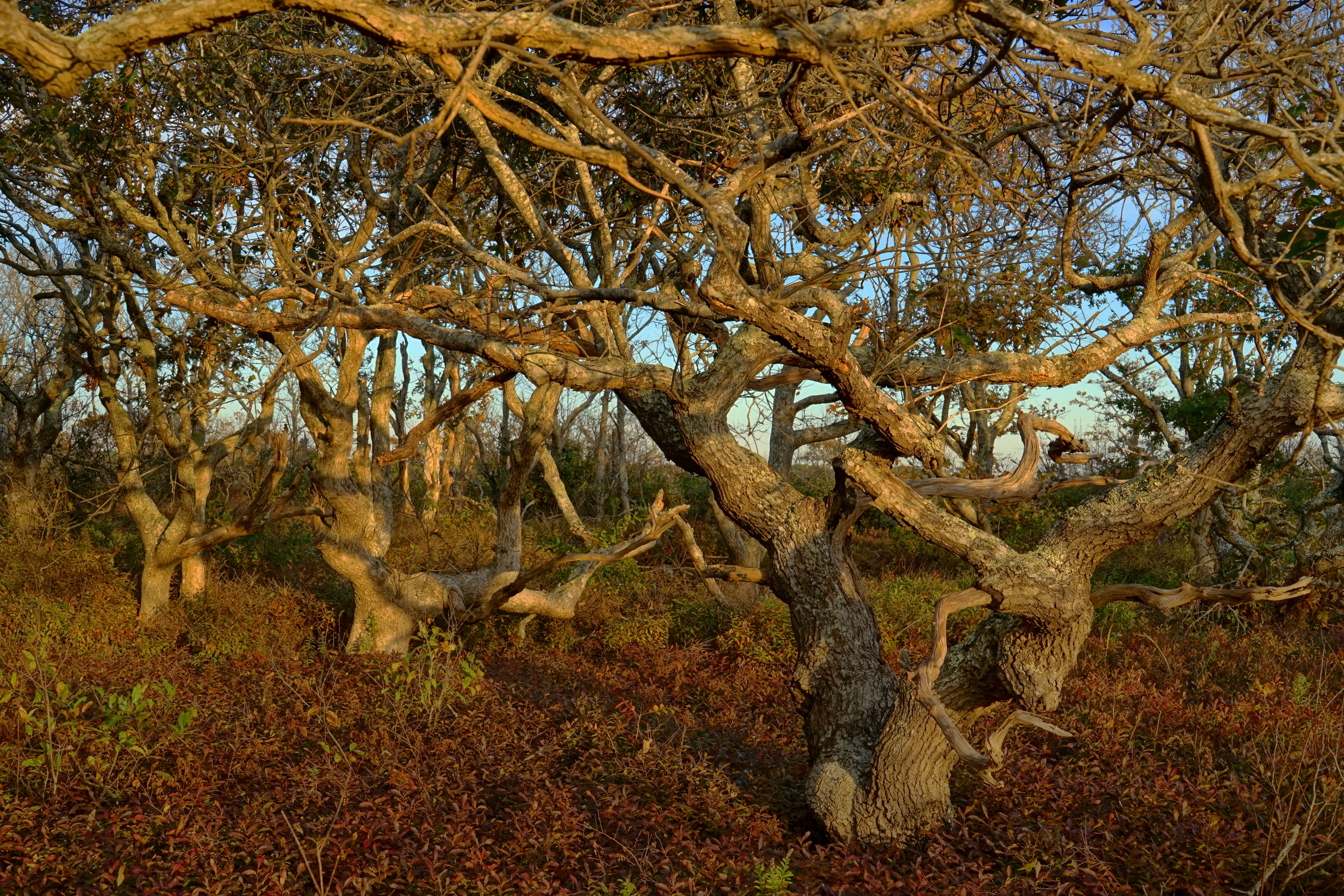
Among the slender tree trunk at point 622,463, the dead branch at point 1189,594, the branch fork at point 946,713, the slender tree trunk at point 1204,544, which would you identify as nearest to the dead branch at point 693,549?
the branch fork at point 946,713

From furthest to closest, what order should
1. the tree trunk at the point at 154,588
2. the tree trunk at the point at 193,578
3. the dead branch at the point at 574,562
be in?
the tree trunk at the point at 193,578 < the tree trunk at the point at 154,588 < the dead branch at the point at 574,562

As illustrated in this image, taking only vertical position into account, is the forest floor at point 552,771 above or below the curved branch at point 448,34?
below

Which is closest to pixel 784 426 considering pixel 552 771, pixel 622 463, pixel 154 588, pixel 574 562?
pixel 574 562

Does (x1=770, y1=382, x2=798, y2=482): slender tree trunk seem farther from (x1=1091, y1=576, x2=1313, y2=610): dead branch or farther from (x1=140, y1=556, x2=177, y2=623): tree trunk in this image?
(x1=140, y1=556, x2=177, y2=623): tree trunk

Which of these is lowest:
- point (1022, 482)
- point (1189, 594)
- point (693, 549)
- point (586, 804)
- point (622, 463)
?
point (586, 804)

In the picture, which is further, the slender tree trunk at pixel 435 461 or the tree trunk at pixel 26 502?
the slender tree trunk at pixel 435 461

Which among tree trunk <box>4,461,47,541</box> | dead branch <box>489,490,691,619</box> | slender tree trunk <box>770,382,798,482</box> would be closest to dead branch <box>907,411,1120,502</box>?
dead branch <box>489,490,691,619</box>

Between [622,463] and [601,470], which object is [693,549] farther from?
[601,470]

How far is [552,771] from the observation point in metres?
6.70

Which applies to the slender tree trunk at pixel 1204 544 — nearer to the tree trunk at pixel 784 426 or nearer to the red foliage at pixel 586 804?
the red foliage at pixel 586 804

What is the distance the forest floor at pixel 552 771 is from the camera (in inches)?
200

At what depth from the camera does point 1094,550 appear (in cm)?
527

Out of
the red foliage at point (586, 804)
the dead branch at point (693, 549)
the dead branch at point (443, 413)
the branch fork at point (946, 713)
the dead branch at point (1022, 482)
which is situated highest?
the dead branch at point (443, 413)

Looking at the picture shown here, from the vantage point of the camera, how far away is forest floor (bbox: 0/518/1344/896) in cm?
508
